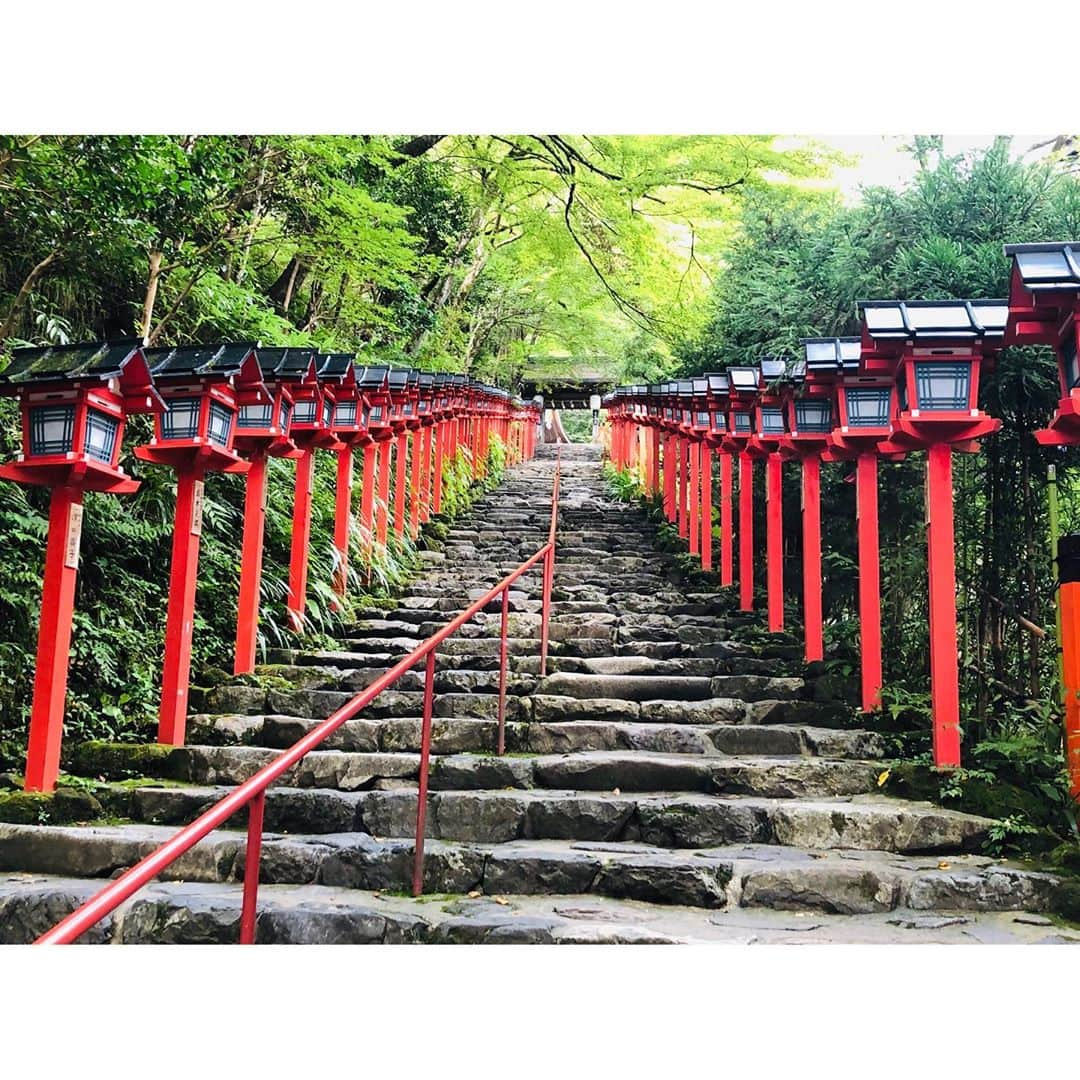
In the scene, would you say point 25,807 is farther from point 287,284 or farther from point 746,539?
point 287,284

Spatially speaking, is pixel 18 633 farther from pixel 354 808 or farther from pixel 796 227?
pixel 796 227

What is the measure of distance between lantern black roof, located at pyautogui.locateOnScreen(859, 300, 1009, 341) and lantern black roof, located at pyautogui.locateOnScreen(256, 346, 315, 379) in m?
3.21

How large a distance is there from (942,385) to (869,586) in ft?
3.76

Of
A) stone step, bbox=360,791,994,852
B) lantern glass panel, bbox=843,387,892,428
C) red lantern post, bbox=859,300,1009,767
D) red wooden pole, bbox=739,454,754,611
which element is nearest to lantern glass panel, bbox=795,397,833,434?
lantern glass panel, bbox=843,387,892,428

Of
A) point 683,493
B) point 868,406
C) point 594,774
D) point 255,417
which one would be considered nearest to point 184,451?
point 255,417

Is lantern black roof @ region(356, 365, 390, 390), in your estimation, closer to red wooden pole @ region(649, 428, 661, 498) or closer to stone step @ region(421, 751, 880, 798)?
stone step @ region(421, 751, 880, 798)

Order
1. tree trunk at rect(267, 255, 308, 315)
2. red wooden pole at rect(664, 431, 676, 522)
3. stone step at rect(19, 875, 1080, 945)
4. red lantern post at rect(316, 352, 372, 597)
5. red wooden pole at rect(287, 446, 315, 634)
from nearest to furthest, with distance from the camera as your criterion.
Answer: stone step at rect(19, 875, 1080, 945) < red wooden pole at rect(287, 446, 315, 634) < red lantern post at rect(316, 352, 372, 597) < tree trunk at rect(267, 255, 308, 315) < red wooden pole at rect(664, 431, 676, 522)

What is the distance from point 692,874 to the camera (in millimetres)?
3176

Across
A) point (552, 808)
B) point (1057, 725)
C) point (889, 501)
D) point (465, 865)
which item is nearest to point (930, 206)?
point (889, 501)

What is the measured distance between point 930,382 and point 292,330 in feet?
18.4

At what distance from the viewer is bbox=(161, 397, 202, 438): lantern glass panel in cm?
432

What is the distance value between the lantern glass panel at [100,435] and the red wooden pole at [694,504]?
5.57 m

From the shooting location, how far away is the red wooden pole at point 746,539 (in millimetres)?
6660

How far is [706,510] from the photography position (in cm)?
763
